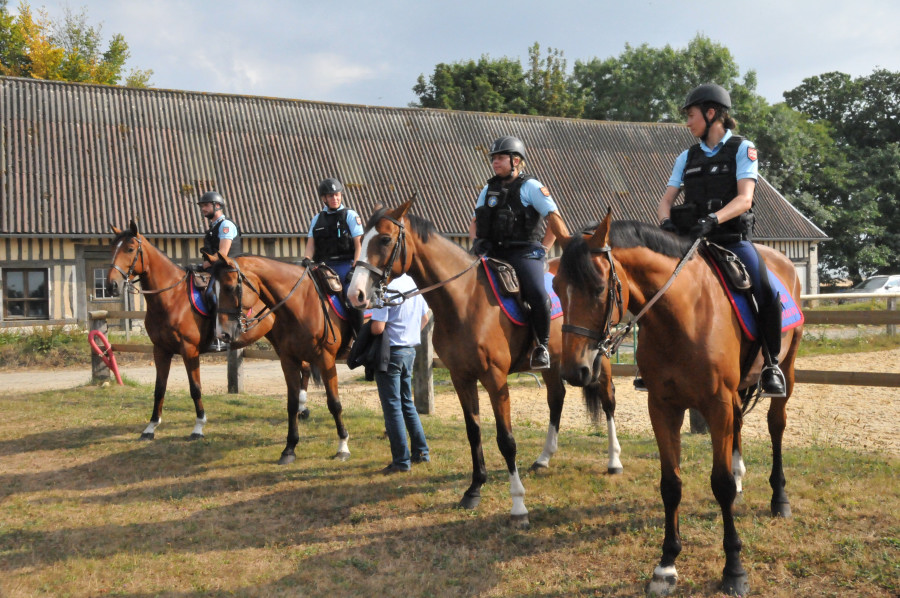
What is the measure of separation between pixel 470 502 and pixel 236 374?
756cm

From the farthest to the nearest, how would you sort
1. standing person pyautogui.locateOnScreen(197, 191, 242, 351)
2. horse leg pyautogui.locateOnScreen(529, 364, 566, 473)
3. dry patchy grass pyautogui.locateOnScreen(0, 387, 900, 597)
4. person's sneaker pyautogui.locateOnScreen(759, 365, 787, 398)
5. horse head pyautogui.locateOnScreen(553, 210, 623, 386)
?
standing person pyautogui.locateOnScreen(197, 191, 242, 351)
horse leg pyautogui.locateOnScreen(529, 364, 566, 473)
person's sneaker pyautogui.locateOnScreen(759, 365, 787, 398)
dry patchy grass pyautogui.locateOnScreen(0, 387, 900, 597)
horse head pyautogui.locateOnScreen(553, 210, 623, 386)

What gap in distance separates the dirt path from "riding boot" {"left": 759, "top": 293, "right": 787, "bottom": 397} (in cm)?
318

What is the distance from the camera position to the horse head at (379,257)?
4.83m

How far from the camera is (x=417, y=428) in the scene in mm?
6750

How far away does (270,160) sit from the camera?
2323 cm

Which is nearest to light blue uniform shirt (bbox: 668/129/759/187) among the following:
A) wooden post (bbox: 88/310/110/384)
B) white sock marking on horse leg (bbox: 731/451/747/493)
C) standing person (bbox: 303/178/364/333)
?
white sock marking on horse leg (bbox: 731/451/747/493)

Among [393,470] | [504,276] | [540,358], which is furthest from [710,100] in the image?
[393,470]

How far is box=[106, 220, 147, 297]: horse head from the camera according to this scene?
8273 mm

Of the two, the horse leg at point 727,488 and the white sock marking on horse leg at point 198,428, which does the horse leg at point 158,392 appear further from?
the horse leg at point 727,488

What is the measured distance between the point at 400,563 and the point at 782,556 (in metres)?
2.31

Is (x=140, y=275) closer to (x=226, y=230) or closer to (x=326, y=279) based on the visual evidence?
(x=226, y=230)

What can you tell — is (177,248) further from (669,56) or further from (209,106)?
(669,56)

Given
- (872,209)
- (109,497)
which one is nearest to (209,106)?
(109,497)

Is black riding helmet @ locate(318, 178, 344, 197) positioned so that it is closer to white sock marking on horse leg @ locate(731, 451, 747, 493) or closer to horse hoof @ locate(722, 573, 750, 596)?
white sock marking on horse leg @ locate(731, 451, 747, 493)
